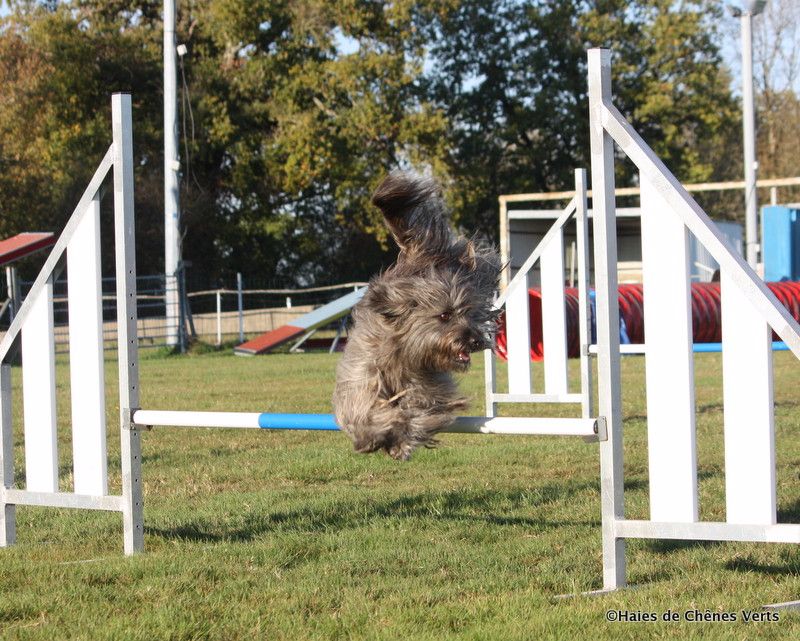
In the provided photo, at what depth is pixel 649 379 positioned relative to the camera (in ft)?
12.1

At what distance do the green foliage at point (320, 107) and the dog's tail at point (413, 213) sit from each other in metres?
21.7

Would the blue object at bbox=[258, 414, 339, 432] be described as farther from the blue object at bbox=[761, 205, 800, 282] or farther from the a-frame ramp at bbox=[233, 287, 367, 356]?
the blue object at bbox=[761, 205, 800, 282]

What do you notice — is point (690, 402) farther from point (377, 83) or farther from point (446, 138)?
point (446, 138)

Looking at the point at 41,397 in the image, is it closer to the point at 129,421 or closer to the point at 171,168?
the point at 129,421

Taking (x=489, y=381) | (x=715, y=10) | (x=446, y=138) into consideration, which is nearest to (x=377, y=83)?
(x=446, y=138)

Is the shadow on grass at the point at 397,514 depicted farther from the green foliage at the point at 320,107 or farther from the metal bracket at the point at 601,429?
the green foliage at the point at 320,107

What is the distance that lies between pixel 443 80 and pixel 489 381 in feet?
83.7

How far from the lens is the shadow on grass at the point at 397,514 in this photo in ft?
15.9

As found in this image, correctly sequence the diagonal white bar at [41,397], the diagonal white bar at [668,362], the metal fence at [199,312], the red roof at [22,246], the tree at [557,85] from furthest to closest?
the tree at [557,85] → the metal fence at [199,312] → the red roof at [22,246] → the diagonal white bar at [41,397] → the diagonal white bar at [668,362]

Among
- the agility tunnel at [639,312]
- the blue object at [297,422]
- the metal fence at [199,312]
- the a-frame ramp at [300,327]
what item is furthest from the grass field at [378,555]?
the metal fence at [199,312]

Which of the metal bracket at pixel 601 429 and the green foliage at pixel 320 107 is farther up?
the green foliage at pixel 320 107

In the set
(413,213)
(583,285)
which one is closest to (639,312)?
(583,285)

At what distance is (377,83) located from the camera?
1046 inches

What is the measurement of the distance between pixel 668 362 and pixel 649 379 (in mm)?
89
